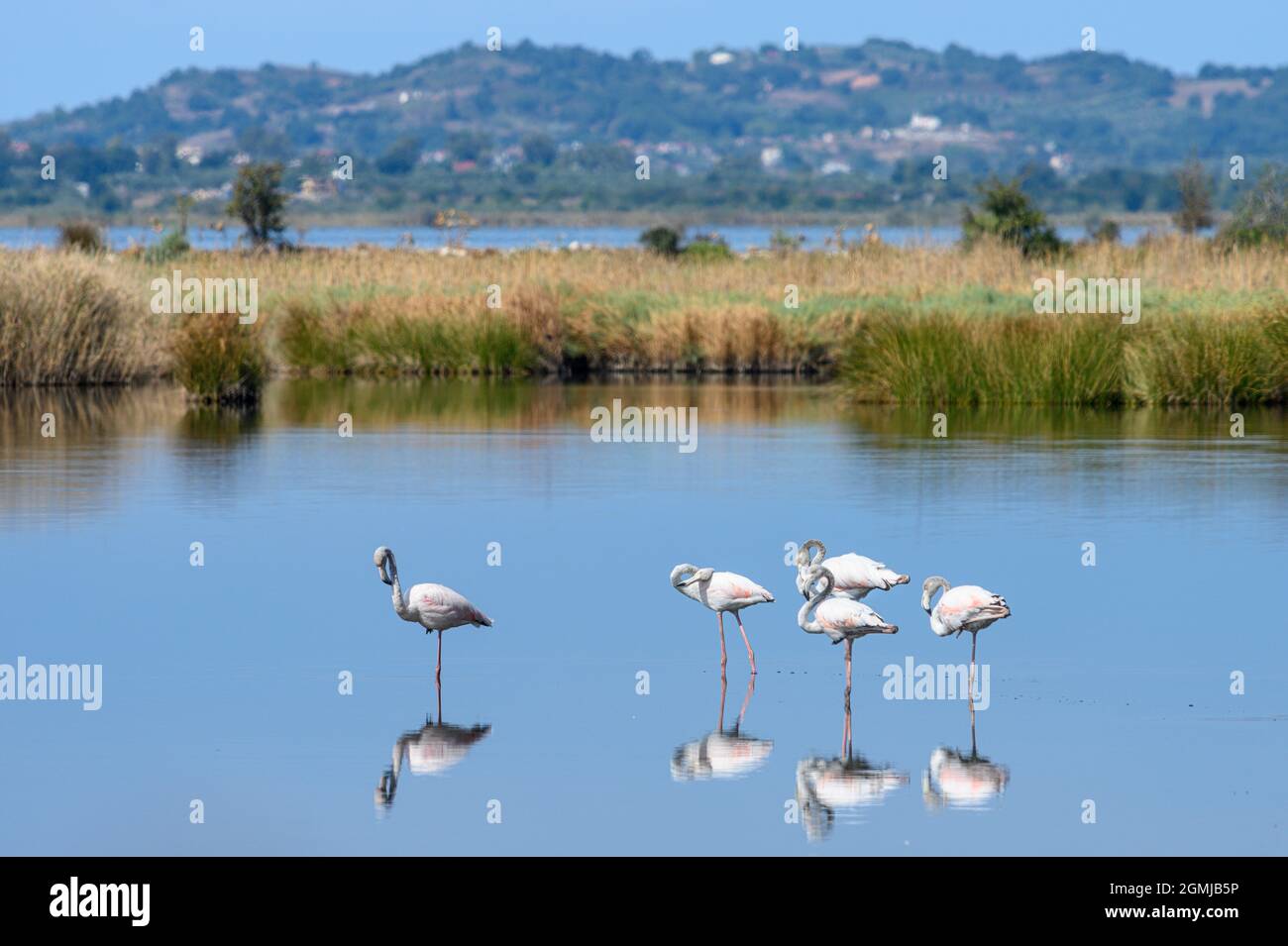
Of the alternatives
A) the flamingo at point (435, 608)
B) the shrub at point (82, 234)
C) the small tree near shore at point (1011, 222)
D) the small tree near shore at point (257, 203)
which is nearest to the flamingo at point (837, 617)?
the flamingo at point (435, 608)

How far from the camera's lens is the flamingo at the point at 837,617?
35.7 ft

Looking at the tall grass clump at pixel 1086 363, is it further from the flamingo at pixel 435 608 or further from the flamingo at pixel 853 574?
the flamingo at pixel 435 608

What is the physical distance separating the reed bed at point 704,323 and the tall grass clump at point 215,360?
3 cm

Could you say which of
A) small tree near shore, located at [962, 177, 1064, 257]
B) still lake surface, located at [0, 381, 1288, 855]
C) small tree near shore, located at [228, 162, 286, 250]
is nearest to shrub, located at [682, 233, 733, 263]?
small tree near shore, located at [962, 177, 1064, 257]

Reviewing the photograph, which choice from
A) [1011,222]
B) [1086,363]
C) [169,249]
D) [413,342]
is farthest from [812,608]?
[169,249]

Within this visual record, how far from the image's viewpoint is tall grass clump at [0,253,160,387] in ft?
107

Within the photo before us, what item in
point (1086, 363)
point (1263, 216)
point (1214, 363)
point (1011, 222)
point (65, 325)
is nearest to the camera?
point (1214, 363)

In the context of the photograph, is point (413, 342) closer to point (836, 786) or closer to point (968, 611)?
point (968, 611)

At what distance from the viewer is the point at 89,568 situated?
15.2 meters

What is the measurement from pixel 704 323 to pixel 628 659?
1025 inches

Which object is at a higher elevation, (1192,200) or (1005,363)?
(1192,200)

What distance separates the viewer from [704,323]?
37781mm

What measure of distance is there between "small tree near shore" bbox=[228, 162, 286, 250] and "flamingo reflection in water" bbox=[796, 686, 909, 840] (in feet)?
157
